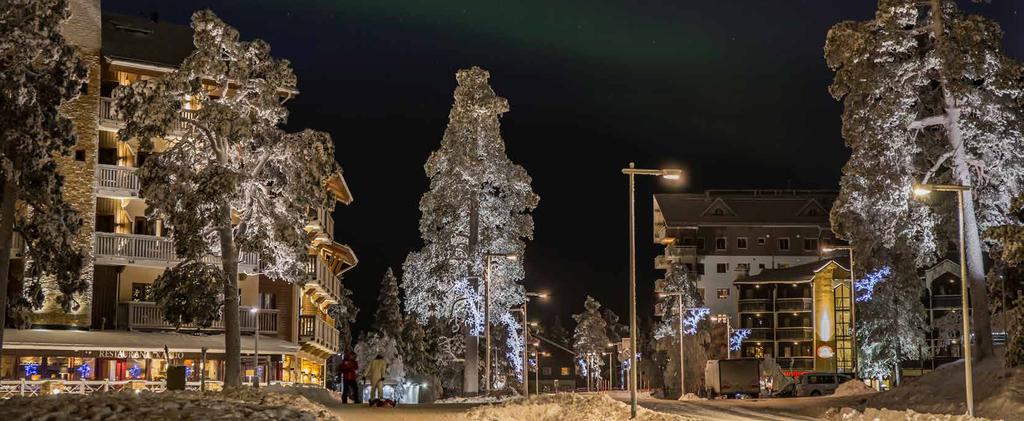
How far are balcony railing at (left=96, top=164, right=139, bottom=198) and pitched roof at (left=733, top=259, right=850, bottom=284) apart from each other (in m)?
87.5

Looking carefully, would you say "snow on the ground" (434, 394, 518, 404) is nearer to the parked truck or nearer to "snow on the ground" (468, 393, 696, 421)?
"snow on the ground" (468, 393, 696, 421)

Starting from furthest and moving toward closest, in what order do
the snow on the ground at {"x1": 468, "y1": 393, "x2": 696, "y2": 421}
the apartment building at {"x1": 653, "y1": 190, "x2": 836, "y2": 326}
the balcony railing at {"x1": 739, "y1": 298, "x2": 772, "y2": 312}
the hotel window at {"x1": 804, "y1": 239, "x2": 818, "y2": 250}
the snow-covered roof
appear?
the hotel window at {"x1": 804, "y1": 239, "x2": 818, "y2": 250}, the apartment building at {"x1": 653, "y1": 190, "x2": 836, "y2": 326}, the balcony railing at {"x1": 739, "y1": 298, "x2": 772, "y2": 312}, the snow-covered roof, the snow on the ground at {"x1": 468, "y1": 393, "x2": 696, "y2": 421}

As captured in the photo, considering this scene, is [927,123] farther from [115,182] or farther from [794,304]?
→ [794,304]

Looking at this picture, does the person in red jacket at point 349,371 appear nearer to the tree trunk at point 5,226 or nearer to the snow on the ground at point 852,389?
the tree trunk at point 5,226

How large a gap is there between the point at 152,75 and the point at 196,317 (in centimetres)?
2143

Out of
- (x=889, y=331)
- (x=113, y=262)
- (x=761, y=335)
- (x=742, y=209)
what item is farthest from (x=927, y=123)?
(x=742, y=209)

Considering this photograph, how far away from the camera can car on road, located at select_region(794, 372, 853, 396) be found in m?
70.1

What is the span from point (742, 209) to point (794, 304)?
17110 mm

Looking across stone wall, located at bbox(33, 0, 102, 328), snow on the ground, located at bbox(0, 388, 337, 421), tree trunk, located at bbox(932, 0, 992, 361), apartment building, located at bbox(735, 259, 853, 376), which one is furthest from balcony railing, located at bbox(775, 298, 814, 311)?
snow on the ground, located at bbox(0, 388, 337, 421)

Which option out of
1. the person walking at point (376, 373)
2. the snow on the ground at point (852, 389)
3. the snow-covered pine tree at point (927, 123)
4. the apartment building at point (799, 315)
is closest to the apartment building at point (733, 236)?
the apartment building at point (799, 315)

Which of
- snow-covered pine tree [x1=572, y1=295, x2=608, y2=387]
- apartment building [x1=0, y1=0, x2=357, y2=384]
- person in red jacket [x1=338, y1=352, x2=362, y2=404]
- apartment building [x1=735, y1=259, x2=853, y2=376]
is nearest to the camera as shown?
person in red jacket [x1=338, y1=352, x2=362, y2=404]

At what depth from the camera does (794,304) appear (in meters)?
134

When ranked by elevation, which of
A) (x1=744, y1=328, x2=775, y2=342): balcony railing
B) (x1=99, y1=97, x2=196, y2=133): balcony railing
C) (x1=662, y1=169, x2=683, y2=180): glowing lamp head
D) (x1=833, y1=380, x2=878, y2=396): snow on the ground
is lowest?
(x1=833, y1=380, x2=878, y2=396): snow on the ground

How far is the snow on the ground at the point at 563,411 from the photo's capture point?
2989cm
